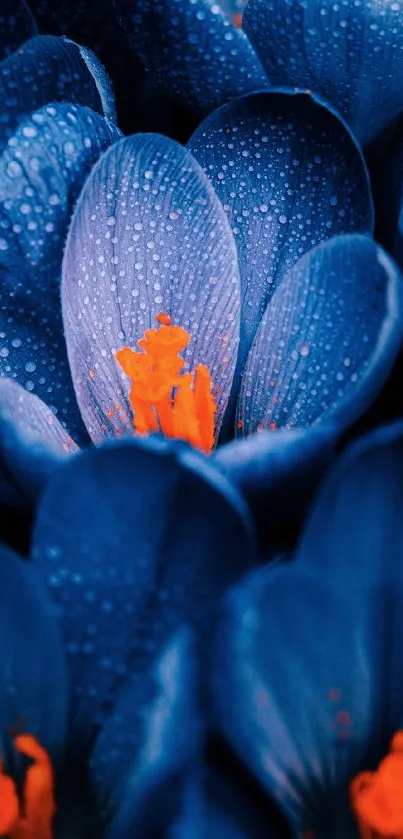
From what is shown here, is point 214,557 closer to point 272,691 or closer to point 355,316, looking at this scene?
point 272,691

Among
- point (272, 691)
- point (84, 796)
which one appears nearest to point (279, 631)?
point (272, 691)

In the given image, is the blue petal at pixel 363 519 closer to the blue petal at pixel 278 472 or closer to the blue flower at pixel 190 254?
the blue petal at pixel 278 472

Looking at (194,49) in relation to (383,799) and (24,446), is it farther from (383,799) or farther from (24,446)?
(383,799)

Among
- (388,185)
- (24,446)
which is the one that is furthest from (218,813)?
(388,185)

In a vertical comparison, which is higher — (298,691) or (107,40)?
(107,40)

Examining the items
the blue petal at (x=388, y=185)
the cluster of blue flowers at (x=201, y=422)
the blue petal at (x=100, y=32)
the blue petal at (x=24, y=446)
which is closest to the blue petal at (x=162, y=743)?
the cluster of blue flowers at (x=201, y=422)

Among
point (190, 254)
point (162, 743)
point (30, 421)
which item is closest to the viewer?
point (162, 743)
